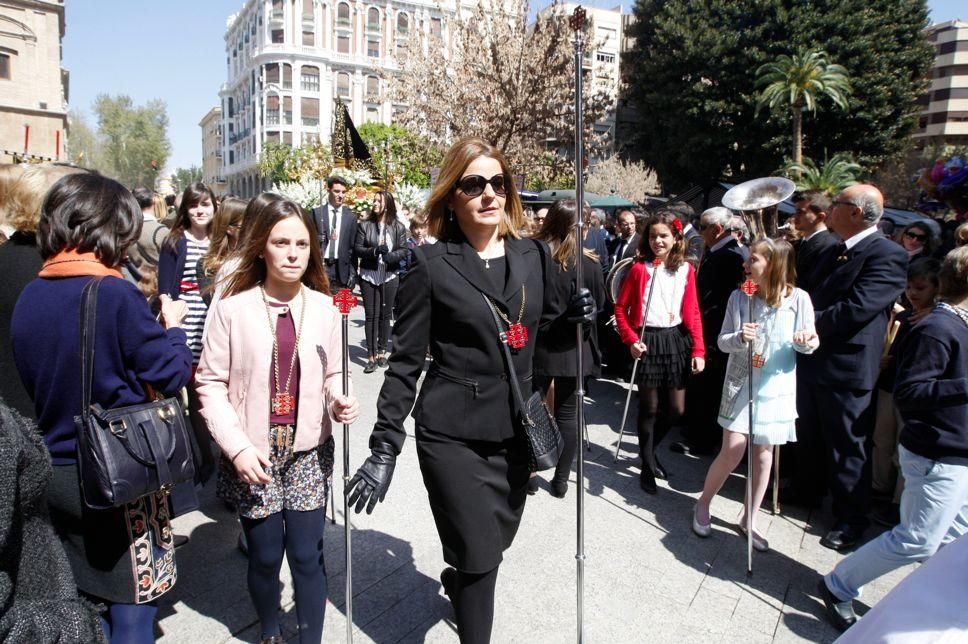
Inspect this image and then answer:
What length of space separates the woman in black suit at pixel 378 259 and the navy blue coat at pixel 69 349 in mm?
5969

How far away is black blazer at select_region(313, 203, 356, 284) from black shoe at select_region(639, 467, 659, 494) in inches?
196

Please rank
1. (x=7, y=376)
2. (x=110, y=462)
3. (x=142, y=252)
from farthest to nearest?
1. (x=142, y=252)
2. (x=7, y=376)
3. (x=110, y=462)

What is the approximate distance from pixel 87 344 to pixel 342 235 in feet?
20.6

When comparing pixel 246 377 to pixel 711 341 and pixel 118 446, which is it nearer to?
pixel 118 446

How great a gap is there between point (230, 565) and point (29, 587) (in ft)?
8.21

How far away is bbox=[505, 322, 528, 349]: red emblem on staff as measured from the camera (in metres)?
2.56

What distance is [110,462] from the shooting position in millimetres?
2098

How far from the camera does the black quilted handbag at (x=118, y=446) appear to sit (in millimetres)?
2090

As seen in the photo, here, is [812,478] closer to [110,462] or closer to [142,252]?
[110,462]

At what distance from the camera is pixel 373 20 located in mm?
76312

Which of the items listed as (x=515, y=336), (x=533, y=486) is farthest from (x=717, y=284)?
(x=515, y=336)

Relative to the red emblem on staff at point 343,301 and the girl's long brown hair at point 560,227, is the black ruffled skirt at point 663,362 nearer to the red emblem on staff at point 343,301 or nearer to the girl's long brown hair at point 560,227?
the girl's long brown hair at point 560,227

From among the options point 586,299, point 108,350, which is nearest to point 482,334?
point 586,299

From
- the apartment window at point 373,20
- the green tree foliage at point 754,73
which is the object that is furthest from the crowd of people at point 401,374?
the apartment window at point 373,20
